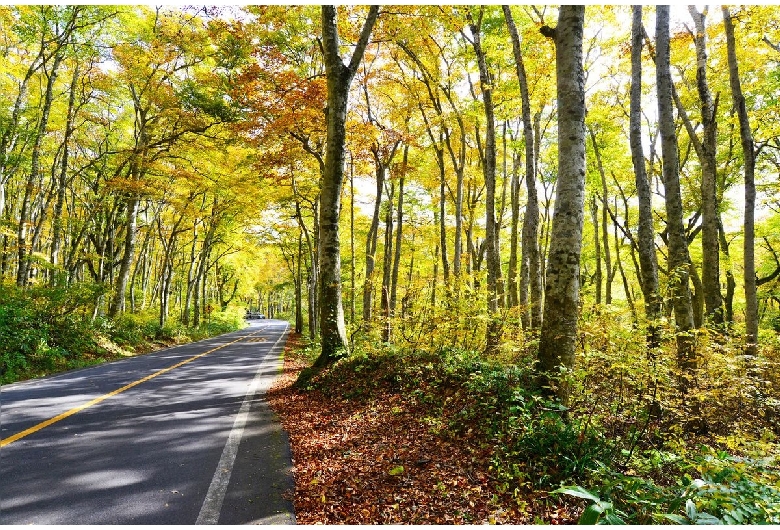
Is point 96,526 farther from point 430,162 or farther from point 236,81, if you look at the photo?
point 430,162

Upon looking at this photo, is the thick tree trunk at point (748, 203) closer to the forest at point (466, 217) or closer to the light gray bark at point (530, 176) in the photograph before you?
the forest at point (466, 217)

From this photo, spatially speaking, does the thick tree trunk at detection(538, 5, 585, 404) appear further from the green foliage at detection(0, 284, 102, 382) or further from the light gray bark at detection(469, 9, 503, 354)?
the green foliage at detection(0, 284, 102, 382)

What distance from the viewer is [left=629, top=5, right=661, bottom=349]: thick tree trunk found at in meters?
6.66

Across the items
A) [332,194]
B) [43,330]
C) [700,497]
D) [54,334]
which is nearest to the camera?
[700,497]

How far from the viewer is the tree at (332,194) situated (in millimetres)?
9203

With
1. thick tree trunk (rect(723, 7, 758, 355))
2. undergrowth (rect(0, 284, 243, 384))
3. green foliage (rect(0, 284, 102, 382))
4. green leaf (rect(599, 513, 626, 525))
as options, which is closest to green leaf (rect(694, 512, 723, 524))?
green leaf (rect(599, 513, 626, 525))

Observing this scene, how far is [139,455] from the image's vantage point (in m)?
4.74

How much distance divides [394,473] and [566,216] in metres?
3.90

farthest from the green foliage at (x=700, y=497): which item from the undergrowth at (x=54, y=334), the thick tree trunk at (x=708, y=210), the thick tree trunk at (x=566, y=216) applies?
the undergrowth at (x=54, y=334)

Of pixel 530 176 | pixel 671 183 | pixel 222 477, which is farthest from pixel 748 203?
pixel 222 477

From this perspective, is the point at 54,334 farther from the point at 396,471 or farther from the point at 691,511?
the point at 691,511

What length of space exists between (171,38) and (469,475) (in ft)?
61.8

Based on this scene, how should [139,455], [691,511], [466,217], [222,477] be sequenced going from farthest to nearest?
[466,217] → [139,455] → [222,477] → [691,511]

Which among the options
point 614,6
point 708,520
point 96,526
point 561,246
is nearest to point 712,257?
point 561,246
